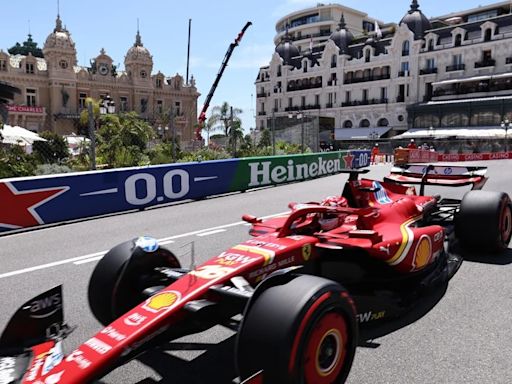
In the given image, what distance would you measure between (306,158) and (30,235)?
11446mm

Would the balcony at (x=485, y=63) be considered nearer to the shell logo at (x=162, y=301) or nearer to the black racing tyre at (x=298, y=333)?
the black racing tyre at (x=298, y=333)

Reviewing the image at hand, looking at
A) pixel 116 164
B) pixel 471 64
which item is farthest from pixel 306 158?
pixel 471 64

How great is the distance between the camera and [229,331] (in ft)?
12.6

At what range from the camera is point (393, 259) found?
3.94 m

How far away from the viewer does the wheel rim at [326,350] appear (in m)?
2.62

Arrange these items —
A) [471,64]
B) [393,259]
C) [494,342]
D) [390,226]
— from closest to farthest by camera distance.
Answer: [494,342] → [393,259] → [390,226] → [471,64]

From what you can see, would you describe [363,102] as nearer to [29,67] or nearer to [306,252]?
[29,67]

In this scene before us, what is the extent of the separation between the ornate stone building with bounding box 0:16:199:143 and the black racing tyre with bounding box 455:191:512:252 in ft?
151

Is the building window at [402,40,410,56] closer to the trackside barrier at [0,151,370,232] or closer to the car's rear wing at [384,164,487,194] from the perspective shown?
the trackside barrier at [0,151,370,232]

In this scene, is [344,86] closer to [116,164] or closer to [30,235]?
[116,164]

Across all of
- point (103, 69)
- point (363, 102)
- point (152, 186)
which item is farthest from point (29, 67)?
point (152, 186)

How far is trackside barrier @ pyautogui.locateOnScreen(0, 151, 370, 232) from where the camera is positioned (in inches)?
339

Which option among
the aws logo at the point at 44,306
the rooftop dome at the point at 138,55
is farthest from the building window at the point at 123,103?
the aws logo at the point at 44,306

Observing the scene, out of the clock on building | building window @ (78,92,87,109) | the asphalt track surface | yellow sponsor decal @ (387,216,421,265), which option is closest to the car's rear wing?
the asphalt track surface
